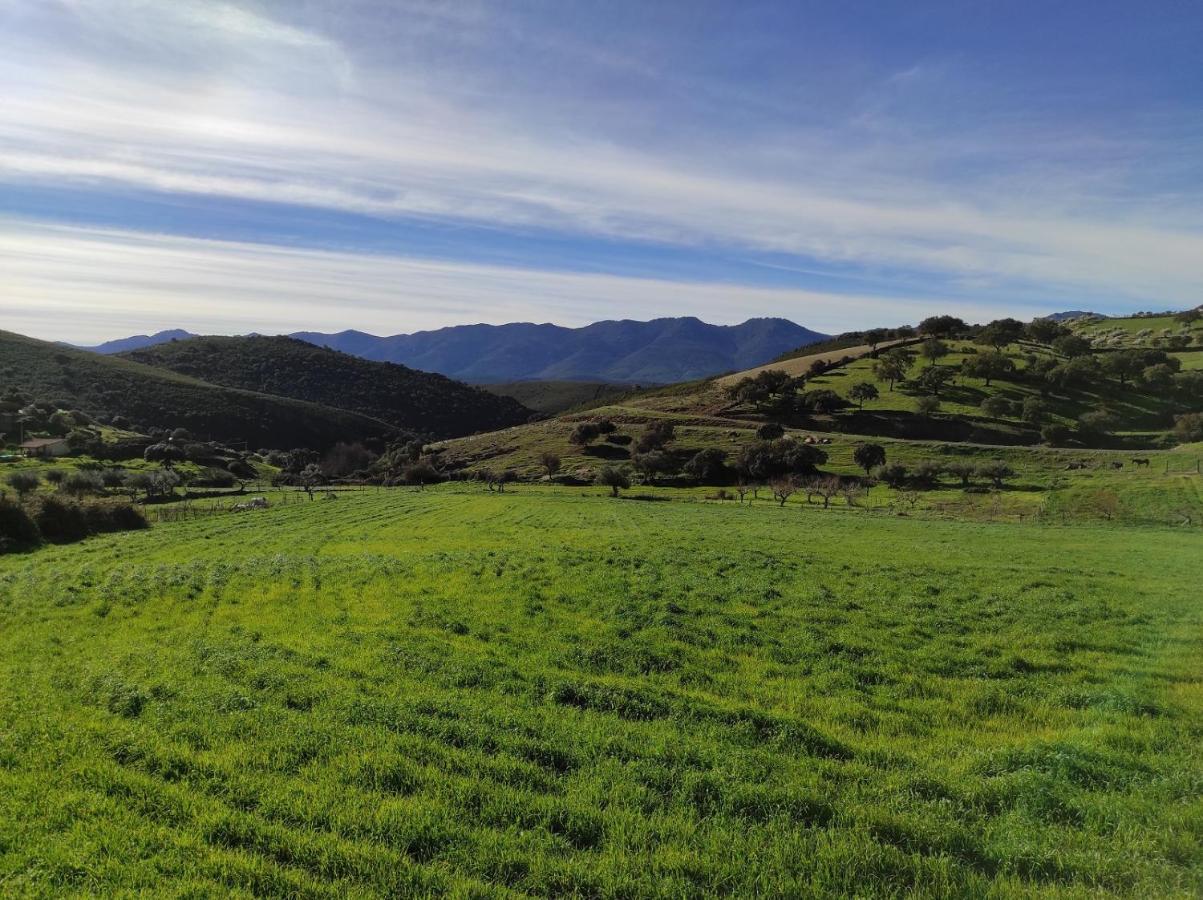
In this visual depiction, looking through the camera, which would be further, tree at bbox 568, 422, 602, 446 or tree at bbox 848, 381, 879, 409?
tree at bbox 568, 422, 602, 446

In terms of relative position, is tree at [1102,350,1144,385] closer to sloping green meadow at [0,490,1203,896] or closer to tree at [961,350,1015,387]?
tree at [961,350,1015,387]

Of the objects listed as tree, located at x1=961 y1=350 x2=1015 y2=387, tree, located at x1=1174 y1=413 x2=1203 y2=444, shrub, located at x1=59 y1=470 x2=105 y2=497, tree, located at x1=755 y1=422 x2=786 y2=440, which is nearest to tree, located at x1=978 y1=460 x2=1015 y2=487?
tree, located at x1=1174 y1=413 x2=1203 y2=444

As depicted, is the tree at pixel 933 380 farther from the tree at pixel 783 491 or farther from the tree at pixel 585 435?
the tree at pixel 585 435

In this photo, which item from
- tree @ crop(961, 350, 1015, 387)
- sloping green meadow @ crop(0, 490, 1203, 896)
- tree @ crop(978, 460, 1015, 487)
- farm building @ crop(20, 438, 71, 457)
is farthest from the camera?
tree @ crop(961, 350, 1015, 387)

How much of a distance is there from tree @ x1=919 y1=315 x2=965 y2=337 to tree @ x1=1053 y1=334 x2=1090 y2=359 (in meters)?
35.0

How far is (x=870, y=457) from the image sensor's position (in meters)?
82.4

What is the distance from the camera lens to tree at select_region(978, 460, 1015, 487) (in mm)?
70000

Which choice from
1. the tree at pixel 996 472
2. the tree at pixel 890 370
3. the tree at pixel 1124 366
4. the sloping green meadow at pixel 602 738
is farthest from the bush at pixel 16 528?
the tree at pixel 1124 366

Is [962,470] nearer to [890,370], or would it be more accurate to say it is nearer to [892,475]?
[892,475]

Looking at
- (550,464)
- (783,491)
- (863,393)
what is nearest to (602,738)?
(783,491)

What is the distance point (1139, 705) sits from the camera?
29.8ft

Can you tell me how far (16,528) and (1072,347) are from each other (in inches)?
6178

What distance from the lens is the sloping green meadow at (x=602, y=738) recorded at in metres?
5.31

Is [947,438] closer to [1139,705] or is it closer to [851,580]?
[851,580]
